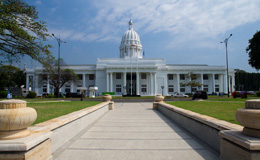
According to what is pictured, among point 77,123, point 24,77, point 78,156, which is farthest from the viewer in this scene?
point 24,77

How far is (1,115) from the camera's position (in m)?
3.21

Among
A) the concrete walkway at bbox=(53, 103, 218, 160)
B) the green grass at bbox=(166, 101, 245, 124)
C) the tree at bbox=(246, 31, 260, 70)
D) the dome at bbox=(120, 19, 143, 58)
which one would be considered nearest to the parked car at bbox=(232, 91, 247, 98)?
the tree at bbox=(246, 31, 260, 70)

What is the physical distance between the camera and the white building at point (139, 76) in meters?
62.3

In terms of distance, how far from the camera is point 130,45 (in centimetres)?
7869

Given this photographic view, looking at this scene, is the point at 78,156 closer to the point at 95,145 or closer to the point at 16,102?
the point at 95,145

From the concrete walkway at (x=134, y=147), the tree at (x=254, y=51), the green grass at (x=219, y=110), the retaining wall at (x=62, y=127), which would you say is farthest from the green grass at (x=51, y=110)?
the tree at (x=254, y=51)

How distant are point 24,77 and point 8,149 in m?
83.1

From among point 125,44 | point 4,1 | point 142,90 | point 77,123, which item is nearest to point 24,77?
point 125,44

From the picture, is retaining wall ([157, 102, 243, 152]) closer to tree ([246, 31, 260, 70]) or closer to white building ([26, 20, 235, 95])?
tree ([246, 31, 260, 70])

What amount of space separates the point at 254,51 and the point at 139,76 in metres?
36.5

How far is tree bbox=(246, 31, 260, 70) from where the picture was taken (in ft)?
124

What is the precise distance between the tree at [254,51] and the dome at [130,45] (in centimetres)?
4465

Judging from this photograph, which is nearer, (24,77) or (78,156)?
(78,156)

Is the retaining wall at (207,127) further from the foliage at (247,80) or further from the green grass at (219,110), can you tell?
the foliage at (247,80)
